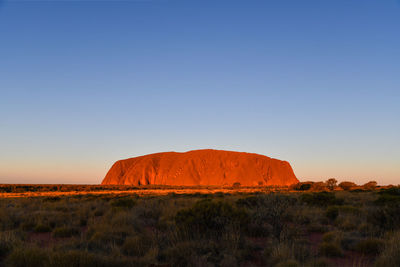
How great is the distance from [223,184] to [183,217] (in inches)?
2798

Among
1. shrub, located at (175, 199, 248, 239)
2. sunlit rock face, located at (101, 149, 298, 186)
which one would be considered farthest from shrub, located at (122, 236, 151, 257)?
sunlit rock face, located at (101, 149, 298, 186)

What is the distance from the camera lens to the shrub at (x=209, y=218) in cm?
763

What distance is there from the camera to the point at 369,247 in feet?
20.9

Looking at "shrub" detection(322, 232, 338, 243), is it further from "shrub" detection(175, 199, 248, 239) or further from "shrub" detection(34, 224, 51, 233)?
"shrub" detection(34, 224, 51, 233)

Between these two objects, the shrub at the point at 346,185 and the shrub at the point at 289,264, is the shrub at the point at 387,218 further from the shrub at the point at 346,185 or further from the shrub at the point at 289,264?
the shrub at the point at 346,185

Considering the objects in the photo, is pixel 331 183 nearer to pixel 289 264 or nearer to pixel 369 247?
pixel 369 247

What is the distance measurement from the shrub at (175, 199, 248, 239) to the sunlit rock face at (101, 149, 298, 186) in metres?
70.4

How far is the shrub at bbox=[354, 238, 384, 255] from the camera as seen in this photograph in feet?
20.6

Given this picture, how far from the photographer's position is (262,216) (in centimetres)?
847

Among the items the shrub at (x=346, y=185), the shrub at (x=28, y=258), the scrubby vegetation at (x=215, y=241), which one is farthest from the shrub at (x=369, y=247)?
the shrub at (x=346, y=185)

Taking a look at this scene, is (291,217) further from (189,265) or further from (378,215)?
(189,265)

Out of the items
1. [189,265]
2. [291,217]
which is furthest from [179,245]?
[291,217]

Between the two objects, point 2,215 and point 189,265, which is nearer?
point 189,265

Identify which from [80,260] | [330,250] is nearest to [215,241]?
[330,250]
